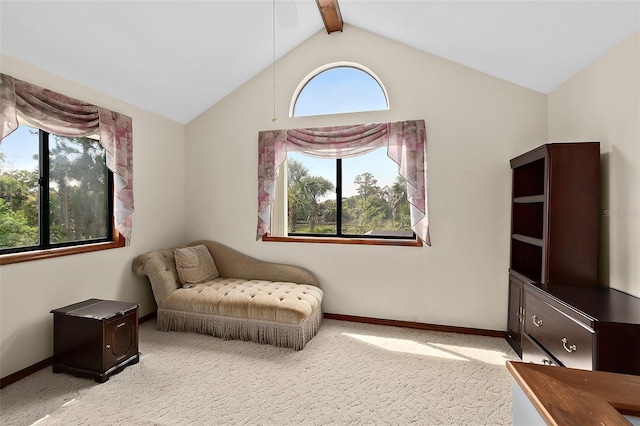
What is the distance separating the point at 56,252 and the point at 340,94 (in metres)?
3.06

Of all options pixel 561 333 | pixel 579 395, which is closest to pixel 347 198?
pixel 561 333

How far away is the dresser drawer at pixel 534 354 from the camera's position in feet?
6.37

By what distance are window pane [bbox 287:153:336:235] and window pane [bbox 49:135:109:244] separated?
1.92 meters

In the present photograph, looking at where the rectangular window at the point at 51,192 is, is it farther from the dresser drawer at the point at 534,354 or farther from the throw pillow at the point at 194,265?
the dresser drawer at the point at 534,354

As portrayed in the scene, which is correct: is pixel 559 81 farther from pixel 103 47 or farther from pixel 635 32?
pixel 103 47

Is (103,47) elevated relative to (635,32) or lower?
elevated

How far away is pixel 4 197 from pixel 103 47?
1.35 m

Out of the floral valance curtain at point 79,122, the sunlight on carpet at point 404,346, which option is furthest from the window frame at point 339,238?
the floral valance curtain at point 79,122

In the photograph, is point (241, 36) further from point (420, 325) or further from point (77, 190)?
point (420, 325)

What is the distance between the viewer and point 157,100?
3439mm

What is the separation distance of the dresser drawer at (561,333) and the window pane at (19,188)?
3695 mm

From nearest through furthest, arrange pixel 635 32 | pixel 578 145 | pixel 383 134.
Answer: pixel 635 32 < pixel 578 145 < pixel 383 134

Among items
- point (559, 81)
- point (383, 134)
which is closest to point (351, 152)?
point (383, 134)

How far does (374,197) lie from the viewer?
3621 millimetres
